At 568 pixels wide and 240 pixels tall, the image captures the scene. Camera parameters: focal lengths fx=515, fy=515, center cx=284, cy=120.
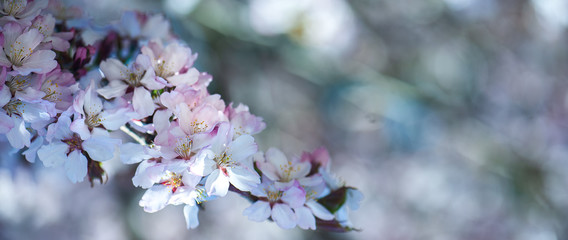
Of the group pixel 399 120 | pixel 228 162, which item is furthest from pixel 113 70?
pixel 399 120

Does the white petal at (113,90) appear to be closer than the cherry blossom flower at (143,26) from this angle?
Yes

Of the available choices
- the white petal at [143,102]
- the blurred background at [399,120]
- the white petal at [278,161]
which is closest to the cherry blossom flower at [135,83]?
the white petal at [143,102]

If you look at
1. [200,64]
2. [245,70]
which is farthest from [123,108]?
[245,70]

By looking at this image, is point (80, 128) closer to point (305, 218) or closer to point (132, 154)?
point (132, 154)

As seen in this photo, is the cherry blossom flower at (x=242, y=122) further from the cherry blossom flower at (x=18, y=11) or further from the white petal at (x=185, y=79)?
the cherry blossom flower at (x=18, y=11)

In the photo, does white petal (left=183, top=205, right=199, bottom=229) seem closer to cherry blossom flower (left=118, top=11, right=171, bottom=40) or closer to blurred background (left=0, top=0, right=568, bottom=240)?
cherry blossom flower (left=118, top=11, right=171, bottom=40)

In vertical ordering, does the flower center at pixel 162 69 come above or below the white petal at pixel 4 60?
above

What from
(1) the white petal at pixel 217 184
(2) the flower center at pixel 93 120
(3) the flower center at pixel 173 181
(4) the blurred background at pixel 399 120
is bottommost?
(2) the flower center at pixel 93 120
